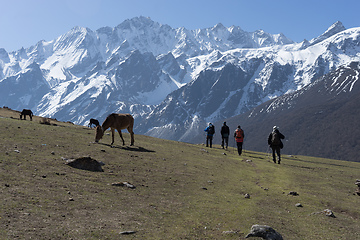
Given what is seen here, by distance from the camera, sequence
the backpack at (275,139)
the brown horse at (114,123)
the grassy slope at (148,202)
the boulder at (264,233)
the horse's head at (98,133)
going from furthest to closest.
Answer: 1. the backpack at (275,139)
2. the brown horse at (114,123)
3. the horse's head at (98,133)
4. the boulder at (264,233)
5. the grassy slope at (148,202)

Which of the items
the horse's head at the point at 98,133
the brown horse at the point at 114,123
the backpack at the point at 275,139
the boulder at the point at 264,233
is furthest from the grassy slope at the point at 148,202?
the backpack at the point at 275,139

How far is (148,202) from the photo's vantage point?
43.5ft

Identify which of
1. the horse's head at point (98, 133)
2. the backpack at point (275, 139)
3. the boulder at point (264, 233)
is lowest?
the boulder at point (264, 233)

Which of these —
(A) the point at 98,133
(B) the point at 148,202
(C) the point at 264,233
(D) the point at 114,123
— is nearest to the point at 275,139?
(D) the point at 114,123

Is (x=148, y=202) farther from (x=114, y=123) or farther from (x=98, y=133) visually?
(x=114, y=123)

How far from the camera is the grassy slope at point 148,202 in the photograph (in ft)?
33.1

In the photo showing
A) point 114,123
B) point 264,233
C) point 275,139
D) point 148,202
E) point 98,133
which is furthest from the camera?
point 275,139

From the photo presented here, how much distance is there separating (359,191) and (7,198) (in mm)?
18378

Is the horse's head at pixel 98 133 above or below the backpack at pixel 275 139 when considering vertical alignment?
below

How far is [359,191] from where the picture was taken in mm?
19188

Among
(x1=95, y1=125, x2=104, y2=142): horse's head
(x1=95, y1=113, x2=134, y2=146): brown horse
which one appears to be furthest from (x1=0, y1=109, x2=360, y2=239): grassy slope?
(x1=95, y1=113, x2=134, y2=146): brown horse

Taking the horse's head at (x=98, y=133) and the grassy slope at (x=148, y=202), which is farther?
the horse's head at (x=98, y=133)

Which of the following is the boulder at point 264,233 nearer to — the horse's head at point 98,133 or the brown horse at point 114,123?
the brown horse at point 114,123

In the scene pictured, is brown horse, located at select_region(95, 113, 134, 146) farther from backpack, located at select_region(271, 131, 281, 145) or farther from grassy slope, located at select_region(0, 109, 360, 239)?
backpack, located at select_region(271, 131, 281, 145)
